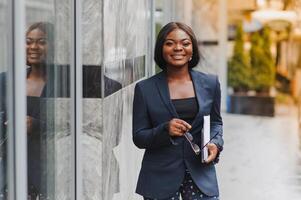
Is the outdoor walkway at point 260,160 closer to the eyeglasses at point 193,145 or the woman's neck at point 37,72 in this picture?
the eyeglasses at point 193,145

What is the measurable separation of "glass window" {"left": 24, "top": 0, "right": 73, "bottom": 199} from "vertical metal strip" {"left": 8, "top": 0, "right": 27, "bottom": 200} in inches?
5.1

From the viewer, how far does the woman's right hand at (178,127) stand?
11.9ft

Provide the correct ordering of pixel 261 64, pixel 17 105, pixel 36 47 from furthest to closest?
pixel 261 64, pixel 36 47, pixel 17 105

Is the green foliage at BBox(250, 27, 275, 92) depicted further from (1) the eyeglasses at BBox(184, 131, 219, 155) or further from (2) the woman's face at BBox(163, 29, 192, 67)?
(1) the eyeglasses at BBox(184, 131, 219, 155)

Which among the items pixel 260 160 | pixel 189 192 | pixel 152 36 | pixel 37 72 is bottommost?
pixel 260 160

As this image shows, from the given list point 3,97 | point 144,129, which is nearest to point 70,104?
point 144,129

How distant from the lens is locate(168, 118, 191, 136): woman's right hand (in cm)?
363

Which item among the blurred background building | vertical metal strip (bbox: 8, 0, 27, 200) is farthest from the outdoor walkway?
vertical metal strip (bbox: 8, 0, 27, 200)

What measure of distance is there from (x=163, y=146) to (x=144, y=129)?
146 millimetres

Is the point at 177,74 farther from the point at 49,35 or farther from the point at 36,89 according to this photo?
the point at 36,89

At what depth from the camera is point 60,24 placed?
384 cm

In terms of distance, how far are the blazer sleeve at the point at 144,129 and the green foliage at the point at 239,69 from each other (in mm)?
15652

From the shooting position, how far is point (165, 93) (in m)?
3.81

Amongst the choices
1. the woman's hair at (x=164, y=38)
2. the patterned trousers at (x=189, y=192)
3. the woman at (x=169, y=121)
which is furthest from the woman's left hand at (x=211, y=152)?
the woman's hair at (x=164, y=38)
